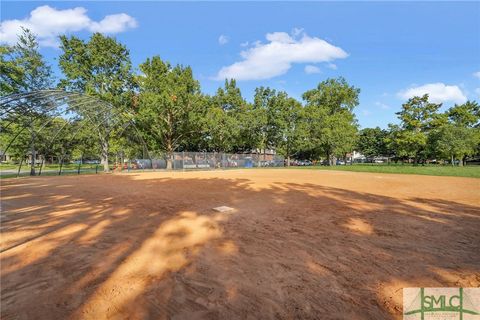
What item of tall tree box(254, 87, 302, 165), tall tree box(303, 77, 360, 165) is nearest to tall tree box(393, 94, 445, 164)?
tall tree box(303, 77, 360, 165)

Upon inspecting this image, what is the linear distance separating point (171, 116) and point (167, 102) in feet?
8.61

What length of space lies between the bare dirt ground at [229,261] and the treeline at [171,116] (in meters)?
17.4

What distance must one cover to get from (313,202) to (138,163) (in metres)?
25.8

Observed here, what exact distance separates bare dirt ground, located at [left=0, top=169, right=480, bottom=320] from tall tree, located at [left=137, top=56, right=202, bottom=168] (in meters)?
24.2

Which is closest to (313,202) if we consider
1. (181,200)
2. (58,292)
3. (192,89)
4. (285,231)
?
(285,231)

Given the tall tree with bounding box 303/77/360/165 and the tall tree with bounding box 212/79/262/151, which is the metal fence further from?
the tall tree with bounding box 303/77/360/165

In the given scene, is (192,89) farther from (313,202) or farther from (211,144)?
(313,202)

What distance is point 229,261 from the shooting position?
3.58 m

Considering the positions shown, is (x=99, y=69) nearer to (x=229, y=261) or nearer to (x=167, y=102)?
(x=167, y=102)

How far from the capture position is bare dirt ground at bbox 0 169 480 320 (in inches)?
99.6

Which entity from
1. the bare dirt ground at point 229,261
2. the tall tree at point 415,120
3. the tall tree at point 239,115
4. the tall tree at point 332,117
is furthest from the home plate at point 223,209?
the tall tree at point 415,120

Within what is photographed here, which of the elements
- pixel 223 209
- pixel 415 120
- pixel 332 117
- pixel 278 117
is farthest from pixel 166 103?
pixel 415 120

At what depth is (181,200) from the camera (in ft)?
27.6

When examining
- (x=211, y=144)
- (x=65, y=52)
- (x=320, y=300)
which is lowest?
(x=320, y=300)
